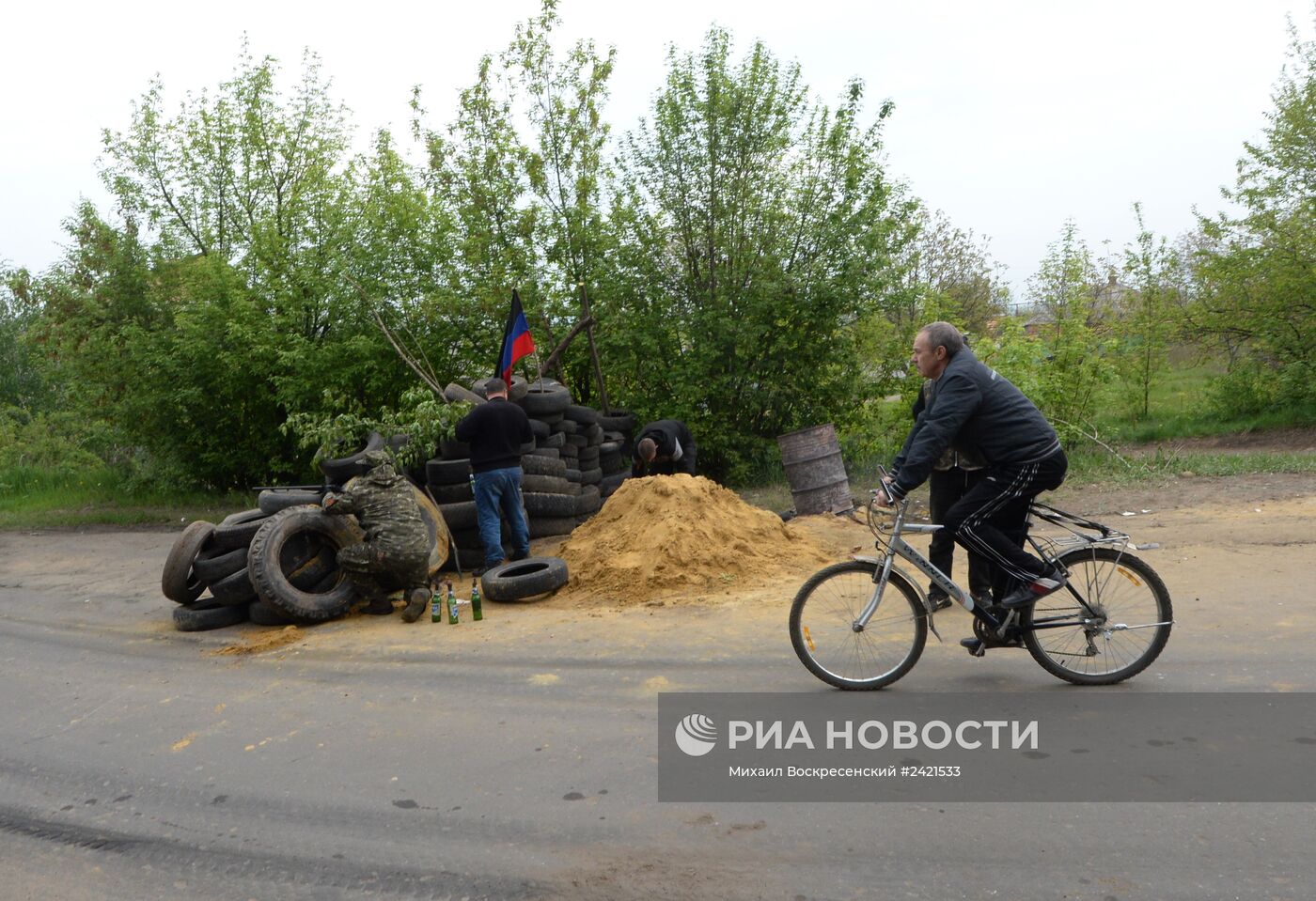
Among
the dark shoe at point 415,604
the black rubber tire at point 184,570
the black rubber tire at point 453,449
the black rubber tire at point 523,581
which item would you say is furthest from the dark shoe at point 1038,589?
the black rubber tire at point 184,570

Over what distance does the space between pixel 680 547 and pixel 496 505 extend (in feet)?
7.10

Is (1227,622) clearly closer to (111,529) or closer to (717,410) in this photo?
(717,410)

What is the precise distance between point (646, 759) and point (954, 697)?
186 centimetres

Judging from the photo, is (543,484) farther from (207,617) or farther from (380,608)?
(207,617)

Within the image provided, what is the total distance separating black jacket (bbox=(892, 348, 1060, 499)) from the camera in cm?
571

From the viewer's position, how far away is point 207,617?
889 centimetres

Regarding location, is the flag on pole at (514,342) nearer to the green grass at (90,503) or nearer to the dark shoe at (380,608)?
the dark shoe at (380,608)

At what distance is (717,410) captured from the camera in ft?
52.3

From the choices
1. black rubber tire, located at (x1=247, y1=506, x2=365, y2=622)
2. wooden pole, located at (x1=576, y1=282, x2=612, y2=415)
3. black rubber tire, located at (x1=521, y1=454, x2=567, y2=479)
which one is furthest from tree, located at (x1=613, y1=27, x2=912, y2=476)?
black rubber tire, located at (x1=247, y1=506, x2=365, y2=622)

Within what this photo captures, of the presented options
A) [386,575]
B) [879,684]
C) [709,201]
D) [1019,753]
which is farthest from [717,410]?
[1019,753]

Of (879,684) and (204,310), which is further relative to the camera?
(204,310)

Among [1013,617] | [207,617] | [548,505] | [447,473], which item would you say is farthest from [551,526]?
[1013,617]

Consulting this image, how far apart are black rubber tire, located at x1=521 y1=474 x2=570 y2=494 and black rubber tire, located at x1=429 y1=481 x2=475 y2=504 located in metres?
0.62

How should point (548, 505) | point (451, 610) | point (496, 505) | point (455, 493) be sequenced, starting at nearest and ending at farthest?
point (451, 610), point (496, 505), point (455, 493), point (548, 505)
